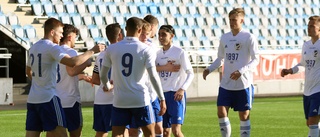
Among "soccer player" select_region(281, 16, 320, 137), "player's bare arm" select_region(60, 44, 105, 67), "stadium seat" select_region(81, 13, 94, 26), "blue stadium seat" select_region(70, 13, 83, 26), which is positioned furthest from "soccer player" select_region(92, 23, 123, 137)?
"stadium seat" select_region(81, 13, 94, 26)

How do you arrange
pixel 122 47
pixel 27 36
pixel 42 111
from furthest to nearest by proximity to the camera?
pixel 27 36 → pixel 42 111 → pixel 122 47

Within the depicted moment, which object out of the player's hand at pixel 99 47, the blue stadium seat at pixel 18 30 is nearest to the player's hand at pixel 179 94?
the player's hand at pixel 99 47

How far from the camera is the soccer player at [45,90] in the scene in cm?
1042

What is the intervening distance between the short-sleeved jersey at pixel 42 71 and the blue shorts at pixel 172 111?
2.56 meters

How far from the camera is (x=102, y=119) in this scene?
37.7ft

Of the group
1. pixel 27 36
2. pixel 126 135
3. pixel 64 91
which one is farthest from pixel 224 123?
pixel 27 36

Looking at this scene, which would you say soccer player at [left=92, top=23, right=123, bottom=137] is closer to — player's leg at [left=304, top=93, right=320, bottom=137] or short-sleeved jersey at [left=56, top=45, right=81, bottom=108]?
short-sleeved jersey at [left=56, top=45, right=81, bottom=108]

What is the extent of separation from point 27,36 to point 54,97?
21.0m

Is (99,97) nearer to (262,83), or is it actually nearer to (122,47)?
(122,47)

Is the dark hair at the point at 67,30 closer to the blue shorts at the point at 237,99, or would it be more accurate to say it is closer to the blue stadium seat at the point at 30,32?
the blue shorts at the point at 237,99

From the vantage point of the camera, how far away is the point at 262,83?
36125 millimetres

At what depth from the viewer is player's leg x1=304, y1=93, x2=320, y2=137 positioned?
12875mm

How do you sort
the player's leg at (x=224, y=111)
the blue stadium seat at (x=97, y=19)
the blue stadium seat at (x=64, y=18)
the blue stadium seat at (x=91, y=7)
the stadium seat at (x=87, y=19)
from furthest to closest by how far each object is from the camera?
the blue stadium seat at (x=91, y=7) → the blue stadium seat at (x=97, y=19) → the stadium seat at (x=87, y=19) → the blue stadium seat at (x=64, y=18) → the player's leg at (x=224, y=111)

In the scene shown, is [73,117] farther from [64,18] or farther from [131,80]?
[64,18]
